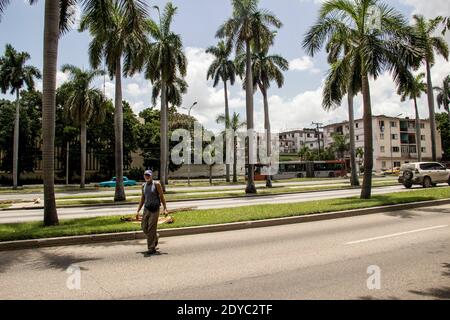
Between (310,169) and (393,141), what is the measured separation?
36.8m

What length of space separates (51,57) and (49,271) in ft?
26.2

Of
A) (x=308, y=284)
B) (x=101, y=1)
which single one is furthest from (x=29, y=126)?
(x=308, y=284)

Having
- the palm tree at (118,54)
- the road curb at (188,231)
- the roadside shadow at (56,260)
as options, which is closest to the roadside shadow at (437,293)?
the roadside shadow at (56,260)

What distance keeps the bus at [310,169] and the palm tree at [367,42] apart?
127 ft

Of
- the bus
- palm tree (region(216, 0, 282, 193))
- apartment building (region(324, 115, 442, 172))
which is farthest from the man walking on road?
apartment building (region(324, 115, 442, 172))

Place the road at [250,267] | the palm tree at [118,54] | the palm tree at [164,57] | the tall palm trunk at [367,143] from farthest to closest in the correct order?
the palm tree at [164,57]
the palm tree at [118,54]
the tall palm trunk at [367,143]
the road at [250,267]

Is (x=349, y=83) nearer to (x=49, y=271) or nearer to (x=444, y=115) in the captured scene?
(x=49, y=271)

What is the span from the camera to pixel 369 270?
5.90m

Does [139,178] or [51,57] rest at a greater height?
[51,57]

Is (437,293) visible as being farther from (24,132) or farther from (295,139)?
(295,139)

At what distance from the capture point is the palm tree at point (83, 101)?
40.8 m

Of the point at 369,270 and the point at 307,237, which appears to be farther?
the point at 307,237

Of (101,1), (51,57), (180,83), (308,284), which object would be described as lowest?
(308,284)

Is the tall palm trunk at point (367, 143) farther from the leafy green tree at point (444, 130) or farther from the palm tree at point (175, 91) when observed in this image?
the leafy green tree at point (444, 130)
